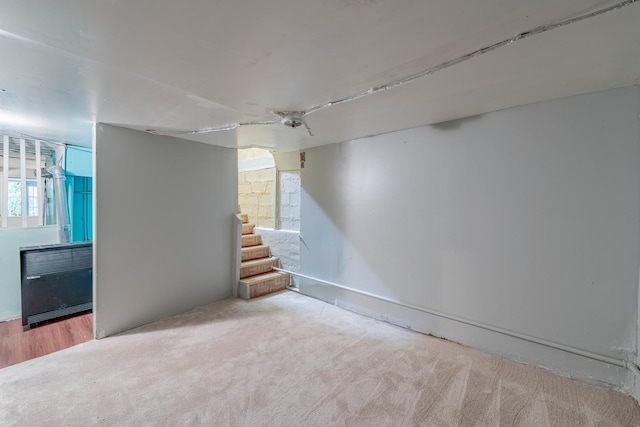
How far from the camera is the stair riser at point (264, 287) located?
11.3 ft

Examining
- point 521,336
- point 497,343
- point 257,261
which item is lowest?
point 497,343

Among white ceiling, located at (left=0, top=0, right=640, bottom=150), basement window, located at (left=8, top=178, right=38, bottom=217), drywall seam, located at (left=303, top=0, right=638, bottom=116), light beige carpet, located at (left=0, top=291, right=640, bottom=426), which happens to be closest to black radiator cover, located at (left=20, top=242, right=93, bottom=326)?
basement window, located at (left=8, top=178, right=38, bottom=217)

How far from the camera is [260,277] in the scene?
3.73 metres

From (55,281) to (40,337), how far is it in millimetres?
639

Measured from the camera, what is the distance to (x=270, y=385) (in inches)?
69.0

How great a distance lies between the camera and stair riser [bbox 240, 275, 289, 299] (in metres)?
3.44

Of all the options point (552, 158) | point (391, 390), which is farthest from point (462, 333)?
point (552, 158)

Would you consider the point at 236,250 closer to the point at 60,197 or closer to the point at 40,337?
the point at 40,337

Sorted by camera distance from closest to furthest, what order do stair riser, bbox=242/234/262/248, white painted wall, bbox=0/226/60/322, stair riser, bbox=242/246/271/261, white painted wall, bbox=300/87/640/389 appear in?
1. white painted wall, bbox=300/87/640/389
2. white painted wall, bbox=0/226/60/322
3. stair riser, bbox=242/246/271/261
4. stair riser, bbox=242/234/262/248

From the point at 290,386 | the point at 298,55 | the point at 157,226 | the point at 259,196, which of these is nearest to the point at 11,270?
the point at 157,226

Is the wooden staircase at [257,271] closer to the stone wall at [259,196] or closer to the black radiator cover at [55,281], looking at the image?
the stone wall at [259,196]

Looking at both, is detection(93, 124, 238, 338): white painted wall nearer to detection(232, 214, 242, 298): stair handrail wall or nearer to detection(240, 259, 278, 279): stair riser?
detection(232, 214, 242, 298): stair handrail wall

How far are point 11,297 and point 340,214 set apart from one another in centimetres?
393

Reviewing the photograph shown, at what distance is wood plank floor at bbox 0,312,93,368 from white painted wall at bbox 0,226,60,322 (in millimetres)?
165
